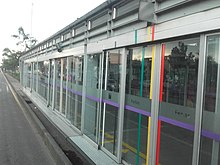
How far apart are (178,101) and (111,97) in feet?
6.08

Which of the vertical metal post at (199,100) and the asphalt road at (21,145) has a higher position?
the vertical metal post at (199,100)

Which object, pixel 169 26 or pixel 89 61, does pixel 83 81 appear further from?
pixel 169 26

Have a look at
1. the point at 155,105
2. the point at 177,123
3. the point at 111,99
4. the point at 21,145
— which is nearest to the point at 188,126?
the point at 177,123

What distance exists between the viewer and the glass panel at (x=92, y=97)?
5352 millimetres

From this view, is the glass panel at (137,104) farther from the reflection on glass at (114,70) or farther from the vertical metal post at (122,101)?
the reflection on glass at (114,70)

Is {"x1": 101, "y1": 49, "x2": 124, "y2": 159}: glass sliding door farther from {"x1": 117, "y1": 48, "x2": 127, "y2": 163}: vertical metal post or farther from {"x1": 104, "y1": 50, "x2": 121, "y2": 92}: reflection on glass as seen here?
{"x1": 117, "y1": 48, "x2": 127, "y2": 163}: vertical metal post

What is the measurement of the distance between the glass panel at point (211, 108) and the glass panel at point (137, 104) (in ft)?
3.49

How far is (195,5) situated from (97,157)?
3.34 m

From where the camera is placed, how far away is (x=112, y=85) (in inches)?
184

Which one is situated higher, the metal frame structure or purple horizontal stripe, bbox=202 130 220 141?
the metal frame structure

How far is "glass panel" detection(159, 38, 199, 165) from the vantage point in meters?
2.78

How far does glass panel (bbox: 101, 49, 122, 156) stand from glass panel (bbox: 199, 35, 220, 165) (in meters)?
2.02

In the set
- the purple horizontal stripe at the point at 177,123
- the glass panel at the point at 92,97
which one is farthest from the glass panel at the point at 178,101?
the glass panel at the point at 92,97

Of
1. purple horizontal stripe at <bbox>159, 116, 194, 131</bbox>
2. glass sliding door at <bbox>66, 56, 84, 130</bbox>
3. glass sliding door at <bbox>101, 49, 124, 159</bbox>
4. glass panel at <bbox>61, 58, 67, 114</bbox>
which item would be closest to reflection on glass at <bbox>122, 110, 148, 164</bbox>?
glass sliding door at <bbox>101, 49, 124, 159</bbox>
